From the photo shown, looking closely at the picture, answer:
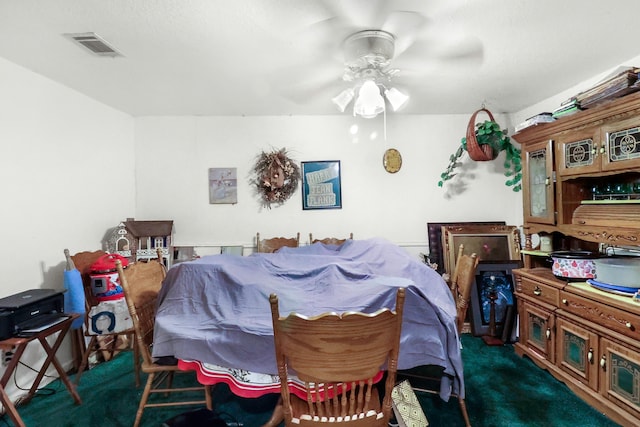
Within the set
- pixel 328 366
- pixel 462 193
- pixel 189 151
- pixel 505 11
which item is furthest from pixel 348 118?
pixel 328 366

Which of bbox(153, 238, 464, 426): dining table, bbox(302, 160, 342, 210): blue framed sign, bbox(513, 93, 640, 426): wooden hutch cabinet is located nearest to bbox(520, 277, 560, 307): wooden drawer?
bbox(513, 93, 640, 426): wooden hutch cabinet

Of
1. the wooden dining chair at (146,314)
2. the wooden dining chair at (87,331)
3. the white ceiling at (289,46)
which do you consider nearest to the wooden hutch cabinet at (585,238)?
the white ceiling at (289,46)

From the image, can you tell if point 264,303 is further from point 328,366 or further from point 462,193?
point 462,193

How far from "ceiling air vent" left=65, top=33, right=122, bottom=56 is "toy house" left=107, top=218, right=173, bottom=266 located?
1833mm

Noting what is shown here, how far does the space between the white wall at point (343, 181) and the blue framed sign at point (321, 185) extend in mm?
75

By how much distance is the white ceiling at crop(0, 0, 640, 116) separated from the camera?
1707 millimetres

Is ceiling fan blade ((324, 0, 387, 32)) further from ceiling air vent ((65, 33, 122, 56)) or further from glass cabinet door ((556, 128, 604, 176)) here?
glass cabinet door ((556, 128, 604, 176))

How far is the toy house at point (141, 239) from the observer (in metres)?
3.31

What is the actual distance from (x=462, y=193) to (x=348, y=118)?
1663 millimetres

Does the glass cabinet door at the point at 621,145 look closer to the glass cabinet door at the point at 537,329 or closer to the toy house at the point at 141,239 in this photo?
the glass cabinet door at the point at 537,329

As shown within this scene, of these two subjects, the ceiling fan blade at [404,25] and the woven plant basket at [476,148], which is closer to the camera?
the ceiling fan blade at [404,25]

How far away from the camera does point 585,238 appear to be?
2.30 m

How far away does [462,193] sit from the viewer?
388cm

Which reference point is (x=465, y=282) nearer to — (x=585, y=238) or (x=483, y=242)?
(x=585, y=238)
